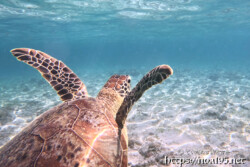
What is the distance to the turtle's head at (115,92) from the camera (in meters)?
2.69

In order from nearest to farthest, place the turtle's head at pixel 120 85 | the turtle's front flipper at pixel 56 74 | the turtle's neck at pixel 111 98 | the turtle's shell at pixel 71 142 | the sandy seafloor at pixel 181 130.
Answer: the turtle's shell at pixel 71 142, the turtle's neck at pixel 111 98, the turtle's head at pixel 120 85, the sandy seafloor at pixel 181 130, the turtle's front flipper at pixel 56 74

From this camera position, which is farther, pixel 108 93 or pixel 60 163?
pixel 108 93

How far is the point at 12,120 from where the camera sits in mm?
5547

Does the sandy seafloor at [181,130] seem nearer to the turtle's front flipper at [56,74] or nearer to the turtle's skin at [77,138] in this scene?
the turtle's skin at [77,138]

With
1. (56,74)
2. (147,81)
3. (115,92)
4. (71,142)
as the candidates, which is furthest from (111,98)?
(56,74)

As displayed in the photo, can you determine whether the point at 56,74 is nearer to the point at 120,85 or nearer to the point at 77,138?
the point at 120,85

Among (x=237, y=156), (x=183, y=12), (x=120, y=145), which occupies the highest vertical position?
(x=183, y=12)

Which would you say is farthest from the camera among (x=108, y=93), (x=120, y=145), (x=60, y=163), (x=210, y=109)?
(x=210, y=109)

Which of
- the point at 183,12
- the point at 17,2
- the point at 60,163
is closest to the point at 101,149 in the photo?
the point at 60,163

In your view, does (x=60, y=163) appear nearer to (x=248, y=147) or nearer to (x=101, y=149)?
(x=101, y=149)

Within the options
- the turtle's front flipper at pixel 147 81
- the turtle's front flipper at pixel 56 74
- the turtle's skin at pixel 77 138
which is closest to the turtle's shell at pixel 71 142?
the turtle's skin at pixel 77 138

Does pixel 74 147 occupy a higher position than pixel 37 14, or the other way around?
pixel 37 14

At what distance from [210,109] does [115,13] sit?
60.2 ft

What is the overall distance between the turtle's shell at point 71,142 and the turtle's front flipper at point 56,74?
3.92 ft
